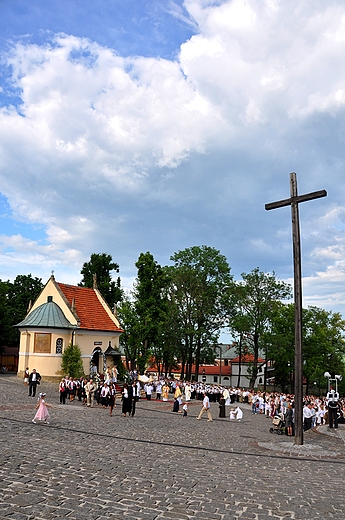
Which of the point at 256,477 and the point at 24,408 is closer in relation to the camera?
the point at 256,477

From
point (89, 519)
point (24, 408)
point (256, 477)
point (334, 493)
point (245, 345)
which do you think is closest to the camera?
point (89, 519)

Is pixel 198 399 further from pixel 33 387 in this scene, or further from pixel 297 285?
pixel 297 285

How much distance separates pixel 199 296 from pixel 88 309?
15.9m

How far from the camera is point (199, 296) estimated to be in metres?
58.9

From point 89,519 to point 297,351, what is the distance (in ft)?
33.6

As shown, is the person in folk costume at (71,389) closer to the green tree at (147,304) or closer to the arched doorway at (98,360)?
the green tree at (147,304)

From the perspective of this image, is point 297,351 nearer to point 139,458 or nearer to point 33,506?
point 139,458

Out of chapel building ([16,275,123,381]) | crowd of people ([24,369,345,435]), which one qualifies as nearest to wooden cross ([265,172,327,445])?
crowd of people ([24,369,345,435])

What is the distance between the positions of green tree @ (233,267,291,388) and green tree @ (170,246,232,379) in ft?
8.19

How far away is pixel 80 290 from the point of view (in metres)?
50.1

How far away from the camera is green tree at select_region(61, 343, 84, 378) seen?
4091 cm

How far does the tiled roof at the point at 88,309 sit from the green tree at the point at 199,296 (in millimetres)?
12429

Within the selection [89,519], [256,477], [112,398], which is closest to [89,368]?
[112,398]

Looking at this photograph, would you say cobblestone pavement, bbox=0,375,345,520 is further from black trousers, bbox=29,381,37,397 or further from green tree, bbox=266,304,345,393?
green tree, bbox=266,304,345,393
